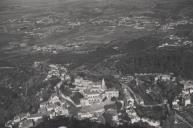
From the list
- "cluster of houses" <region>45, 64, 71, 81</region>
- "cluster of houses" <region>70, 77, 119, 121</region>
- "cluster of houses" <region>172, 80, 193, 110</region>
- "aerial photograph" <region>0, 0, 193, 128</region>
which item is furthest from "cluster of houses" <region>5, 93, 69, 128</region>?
"cluster of houses" <region>172, 80, 193, 110</region>

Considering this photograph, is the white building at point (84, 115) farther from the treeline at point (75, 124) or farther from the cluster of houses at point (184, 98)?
the cluster of houses at point (184, 98)

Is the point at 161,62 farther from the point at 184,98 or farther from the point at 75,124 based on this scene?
the point at 75,124

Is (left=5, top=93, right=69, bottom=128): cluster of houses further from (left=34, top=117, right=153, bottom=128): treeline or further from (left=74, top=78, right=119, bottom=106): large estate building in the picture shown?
(left=74, top=78, right=119, bottom=106): large estate building

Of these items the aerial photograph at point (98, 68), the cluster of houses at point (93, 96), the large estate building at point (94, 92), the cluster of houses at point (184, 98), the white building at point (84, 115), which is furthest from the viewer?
the large estate building at point (94, 92)

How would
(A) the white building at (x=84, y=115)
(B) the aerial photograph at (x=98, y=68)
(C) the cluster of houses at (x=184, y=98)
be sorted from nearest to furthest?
(A) the white building at (x=84, y=115)
(B) the aerial photograph at (x=98, y=68)
(C) the cluster of houses at (x=184, y=98)

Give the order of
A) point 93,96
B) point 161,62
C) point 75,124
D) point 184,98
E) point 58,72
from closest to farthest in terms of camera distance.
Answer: point 75,124, point 184,98, point 93,96, point 58,72, point 161,62

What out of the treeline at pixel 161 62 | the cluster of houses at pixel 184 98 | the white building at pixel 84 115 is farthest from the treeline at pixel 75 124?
the treeline at pixel 161 62

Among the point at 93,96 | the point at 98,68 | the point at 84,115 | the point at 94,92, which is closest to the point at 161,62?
the point at 98,68

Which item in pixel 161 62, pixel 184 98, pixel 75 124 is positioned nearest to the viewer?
pixel 75 124

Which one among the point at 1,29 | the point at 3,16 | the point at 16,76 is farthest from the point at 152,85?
the point at 3,16
